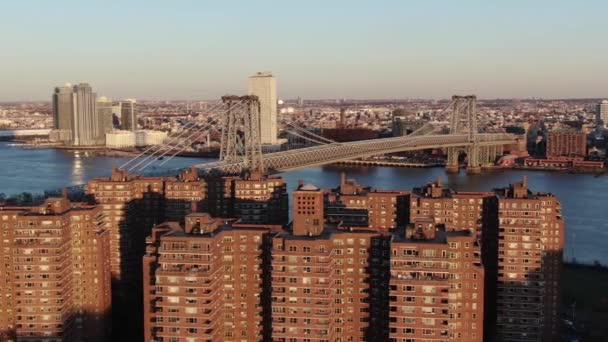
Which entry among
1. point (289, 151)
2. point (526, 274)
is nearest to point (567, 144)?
point (289, 151)

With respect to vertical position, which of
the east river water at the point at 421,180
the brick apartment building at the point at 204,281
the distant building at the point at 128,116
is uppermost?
the distant building at the point at 128,116

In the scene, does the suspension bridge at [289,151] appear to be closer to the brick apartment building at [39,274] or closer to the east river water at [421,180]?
the east river water at [421,180]

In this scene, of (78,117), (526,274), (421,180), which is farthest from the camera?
(78,117)

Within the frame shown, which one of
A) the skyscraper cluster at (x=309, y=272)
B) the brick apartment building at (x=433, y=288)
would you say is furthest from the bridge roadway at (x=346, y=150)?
the brick apartment building at (x=433, y=288)

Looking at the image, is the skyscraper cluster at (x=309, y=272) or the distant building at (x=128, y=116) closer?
the skyscraper cluster at (x=309, y=272)

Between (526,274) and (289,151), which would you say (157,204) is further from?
(289,151)

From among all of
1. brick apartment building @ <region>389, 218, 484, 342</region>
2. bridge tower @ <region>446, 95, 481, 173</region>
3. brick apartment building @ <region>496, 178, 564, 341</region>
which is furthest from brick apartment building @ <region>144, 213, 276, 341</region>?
bridge tower @ <region>446, 95, 481, 173</region>
